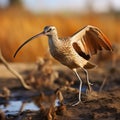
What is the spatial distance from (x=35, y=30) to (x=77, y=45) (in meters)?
8.03

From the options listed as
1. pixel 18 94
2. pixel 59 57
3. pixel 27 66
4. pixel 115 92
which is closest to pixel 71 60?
pixel 59 57

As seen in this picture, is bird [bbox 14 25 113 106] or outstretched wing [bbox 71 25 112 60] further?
outstretched wing [bbox 71 25 112 60]

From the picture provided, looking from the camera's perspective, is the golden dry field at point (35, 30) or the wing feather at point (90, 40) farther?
the golden dry field at point (35, 30)

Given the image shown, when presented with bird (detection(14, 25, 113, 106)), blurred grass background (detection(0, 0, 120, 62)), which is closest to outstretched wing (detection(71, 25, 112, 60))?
bird (detection(14, 25, 113, 106))

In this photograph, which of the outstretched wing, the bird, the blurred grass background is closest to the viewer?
the bird

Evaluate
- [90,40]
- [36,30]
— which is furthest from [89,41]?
[36,30]

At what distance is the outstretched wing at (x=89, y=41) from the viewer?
893 centimetres

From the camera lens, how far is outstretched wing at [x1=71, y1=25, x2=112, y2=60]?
29.3ft

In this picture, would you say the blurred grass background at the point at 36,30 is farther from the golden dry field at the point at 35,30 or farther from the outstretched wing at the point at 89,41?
the outstretched wing at the point at 89,41

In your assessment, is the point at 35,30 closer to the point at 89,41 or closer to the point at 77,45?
the point at 89,41

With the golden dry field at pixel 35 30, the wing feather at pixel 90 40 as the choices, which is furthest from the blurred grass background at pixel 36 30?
the wing feather at pixel 90 40

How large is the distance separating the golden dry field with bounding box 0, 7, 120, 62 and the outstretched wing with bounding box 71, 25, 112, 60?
18.8 feet

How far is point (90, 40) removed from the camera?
9203 mm

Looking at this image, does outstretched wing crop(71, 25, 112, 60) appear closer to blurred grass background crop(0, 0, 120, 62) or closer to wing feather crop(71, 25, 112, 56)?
wing feather crop(71, 25, 112, 56)
